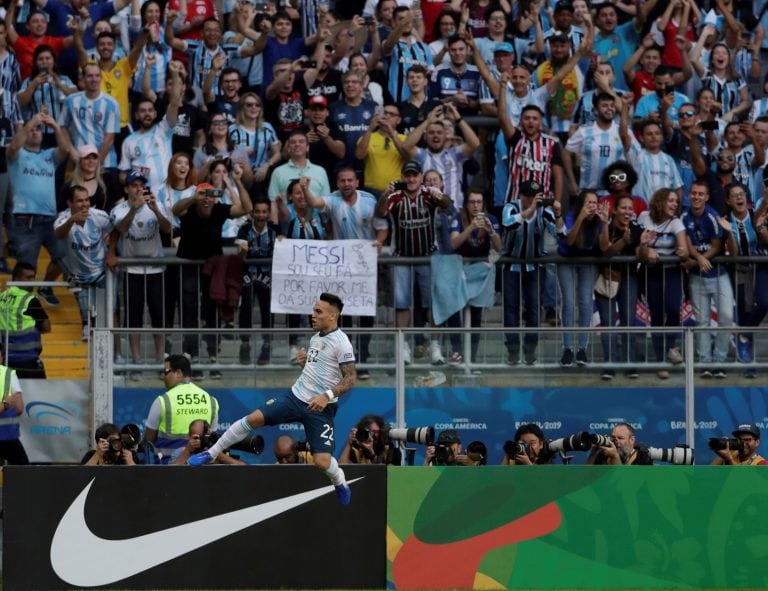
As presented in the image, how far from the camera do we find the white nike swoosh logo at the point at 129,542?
12719mm

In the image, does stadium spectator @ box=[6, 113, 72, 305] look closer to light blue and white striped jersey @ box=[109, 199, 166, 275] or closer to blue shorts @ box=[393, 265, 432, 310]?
light blue and white striped jersey @ box=[109, 199, 166, 275]

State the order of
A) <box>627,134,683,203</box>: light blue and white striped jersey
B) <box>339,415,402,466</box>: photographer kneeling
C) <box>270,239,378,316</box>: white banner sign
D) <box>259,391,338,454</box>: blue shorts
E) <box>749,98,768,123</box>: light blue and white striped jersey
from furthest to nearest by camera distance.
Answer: <box>749,98,768,123</box>: light blue and white striped jersey
<box>627,134,683,203</box>: light blue and white striped jersey
<box>270,239,378,316</box>: white banner sign
<box>339,415,402,466</box>: photographer kneeling
<box>259,391,338,454</box>: blue shorts

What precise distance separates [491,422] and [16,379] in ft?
15.4

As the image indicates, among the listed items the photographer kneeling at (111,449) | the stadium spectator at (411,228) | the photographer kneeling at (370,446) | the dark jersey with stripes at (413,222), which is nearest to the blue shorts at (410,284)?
the stadium spectator at (411,228)

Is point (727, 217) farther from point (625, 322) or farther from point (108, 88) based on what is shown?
point (108, 88)

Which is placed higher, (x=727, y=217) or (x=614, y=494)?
(x=727, y=217)

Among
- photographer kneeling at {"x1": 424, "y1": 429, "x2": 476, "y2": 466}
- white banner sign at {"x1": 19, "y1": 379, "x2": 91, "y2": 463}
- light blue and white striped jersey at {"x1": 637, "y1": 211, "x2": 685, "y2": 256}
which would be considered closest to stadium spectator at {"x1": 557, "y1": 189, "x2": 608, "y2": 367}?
light blue and white striped jersey at {"x1": 637, "y1": 211, "x2": 685, "y2": 256}

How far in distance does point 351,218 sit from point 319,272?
105 centimetres

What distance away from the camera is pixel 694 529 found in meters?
13.2

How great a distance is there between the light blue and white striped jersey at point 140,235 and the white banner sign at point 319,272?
4.49 ft

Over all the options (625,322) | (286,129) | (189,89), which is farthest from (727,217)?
(189,89)

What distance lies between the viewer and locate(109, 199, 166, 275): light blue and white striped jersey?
16484 mm

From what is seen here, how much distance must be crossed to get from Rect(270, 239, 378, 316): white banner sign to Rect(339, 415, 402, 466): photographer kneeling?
7.10 feet

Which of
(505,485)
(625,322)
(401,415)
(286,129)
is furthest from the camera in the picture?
(286,129)
